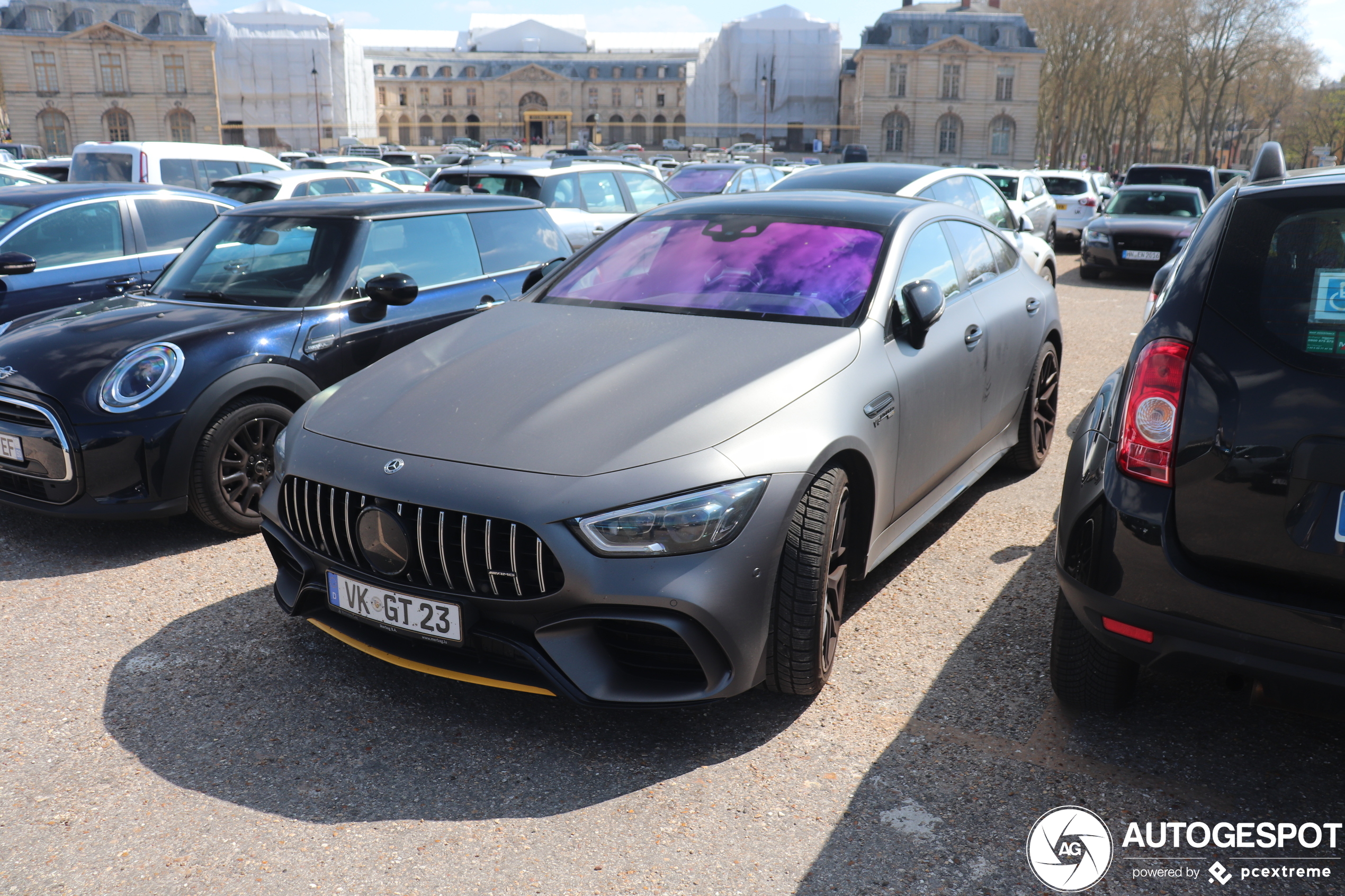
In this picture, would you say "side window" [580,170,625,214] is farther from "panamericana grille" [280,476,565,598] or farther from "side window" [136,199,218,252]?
"panamericana grille" [280,476,565,598]

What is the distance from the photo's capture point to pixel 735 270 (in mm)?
4039

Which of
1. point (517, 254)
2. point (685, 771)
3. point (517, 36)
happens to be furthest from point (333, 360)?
point (517, 36)

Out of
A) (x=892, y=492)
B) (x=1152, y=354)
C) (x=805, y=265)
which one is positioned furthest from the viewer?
(x=805, y=265)

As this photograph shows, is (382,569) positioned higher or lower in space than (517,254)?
lower

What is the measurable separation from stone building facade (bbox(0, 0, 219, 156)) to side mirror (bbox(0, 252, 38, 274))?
257 feet

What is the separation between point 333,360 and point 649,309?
78.6 inches

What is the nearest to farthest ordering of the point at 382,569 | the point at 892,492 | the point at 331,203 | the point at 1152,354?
the point at 1152,354
the point at 382,569
the point at 892,492
the point at 331,203

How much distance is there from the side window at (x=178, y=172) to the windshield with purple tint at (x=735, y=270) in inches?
416

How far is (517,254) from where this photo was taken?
21.6 ft

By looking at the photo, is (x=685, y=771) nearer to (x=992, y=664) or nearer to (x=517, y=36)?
(x=992, y=664)

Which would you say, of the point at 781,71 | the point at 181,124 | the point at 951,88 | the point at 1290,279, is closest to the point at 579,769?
the point at 1290,279

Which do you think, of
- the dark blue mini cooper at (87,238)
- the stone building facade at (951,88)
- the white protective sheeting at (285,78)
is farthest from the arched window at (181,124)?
the dark blue mini cooper at (87,238)

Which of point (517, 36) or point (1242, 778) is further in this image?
point (517, 36)

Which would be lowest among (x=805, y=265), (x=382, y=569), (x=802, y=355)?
(x=382, y=569)
